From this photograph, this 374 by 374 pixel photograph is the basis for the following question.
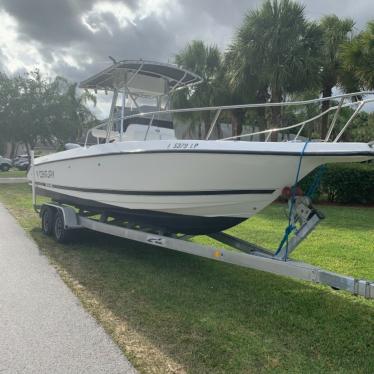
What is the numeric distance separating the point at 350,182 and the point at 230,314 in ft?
28.9

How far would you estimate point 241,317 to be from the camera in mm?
4121

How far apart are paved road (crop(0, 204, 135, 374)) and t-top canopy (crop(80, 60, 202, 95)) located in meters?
3.37

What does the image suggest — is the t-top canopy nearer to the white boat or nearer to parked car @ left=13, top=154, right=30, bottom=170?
the white boat

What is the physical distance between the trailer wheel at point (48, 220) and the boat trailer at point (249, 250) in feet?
0.96

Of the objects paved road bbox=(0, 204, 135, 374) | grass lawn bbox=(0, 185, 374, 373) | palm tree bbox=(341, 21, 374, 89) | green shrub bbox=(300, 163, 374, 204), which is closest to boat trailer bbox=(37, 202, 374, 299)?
grass lawn bbox=(0, 185, 374, 373)

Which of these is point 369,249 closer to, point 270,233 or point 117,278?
point 270,233

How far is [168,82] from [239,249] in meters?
3.73

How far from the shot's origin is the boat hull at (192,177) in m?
4.23

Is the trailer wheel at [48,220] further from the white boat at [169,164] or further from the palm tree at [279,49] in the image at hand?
the palm tree at [279,49]

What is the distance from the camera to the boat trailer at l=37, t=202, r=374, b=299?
12.0 ft

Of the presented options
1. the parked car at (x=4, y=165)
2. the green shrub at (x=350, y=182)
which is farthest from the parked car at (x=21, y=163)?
the green shrub at (x=350, y=182)

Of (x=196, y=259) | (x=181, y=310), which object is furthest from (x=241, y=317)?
(x=196, y=259)

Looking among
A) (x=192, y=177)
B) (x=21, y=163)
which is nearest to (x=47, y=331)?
(x=192, y=177)

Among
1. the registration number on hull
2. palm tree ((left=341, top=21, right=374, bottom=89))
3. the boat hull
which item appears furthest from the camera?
palm tree ((left=341, top=21, right=374, bottom=89))
